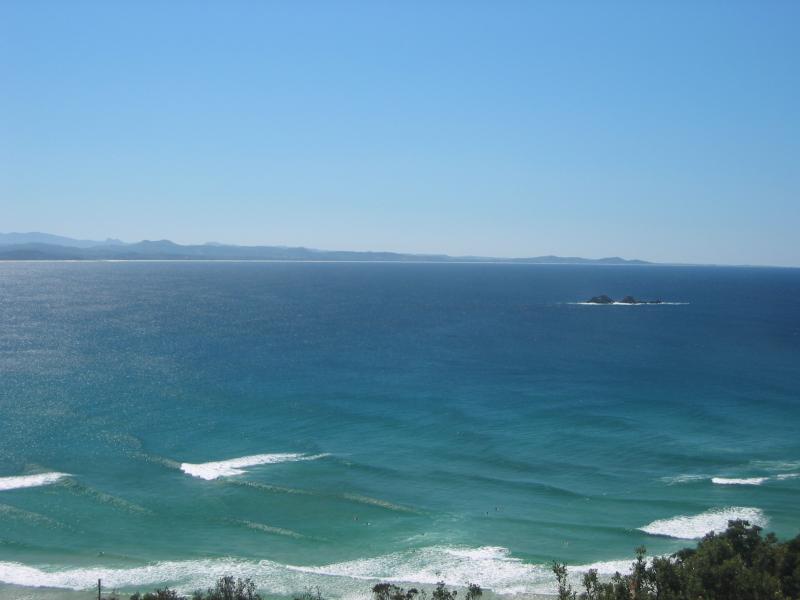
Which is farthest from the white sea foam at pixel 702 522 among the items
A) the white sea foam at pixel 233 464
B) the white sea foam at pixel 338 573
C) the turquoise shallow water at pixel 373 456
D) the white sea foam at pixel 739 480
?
the white sea foam at pixel 233 464

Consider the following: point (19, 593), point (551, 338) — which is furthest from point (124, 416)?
point (551, 338)

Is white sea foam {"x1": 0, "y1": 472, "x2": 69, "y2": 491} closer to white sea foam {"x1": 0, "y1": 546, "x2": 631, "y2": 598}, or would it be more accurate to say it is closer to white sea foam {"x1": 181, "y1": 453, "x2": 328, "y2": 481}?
white sea foam {"x1": 181, "y1": 453, "x2": 328, "y2": 481}

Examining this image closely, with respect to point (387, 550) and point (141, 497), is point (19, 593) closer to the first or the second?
point (141, 497)

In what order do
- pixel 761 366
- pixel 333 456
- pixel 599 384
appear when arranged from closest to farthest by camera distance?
1. pixel 333 456
2. pixel 599 384
3. pixel 761 366

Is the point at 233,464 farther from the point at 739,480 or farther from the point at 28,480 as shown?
the point at 739,480

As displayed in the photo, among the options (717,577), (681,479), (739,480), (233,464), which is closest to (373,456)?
(233,464)

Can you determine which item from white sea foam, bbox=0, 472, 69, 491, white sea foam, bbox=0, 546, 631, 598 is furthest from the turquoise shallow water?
white sea foam, bbox=0, 472, 69, 491
